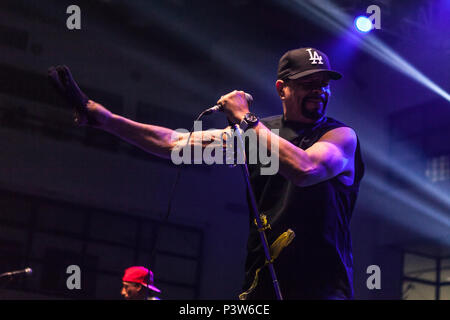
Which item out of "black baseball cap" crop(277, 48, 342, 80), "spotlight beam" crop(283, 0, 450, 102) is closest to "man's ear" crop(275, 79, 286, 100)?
"black baseball cap" crop(277, 48, 342, 80)

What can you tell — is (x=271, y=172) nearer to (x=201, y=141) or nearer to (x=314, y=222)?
(x=314, y=222)

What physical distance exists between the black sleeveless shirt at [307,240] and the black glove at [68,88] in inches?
33.3

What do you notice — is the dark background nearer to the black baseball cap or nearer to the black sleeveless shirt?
the black baseball cap

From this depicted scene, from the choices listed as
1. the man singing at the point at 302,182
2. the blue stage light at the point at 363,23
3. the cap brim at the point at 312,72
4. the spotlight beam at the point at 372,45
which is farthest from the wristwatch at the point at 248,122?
the spotlight beam at the point at 372,45

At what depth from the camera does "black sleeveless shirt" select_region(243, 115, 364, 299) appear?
2.38 metres

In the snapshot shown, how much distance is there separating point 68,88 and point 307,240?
1.16m

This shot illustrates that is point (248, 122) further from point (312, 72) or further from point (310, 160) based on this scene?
point (312, 72)

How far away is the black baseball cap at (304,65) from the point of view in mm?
2705

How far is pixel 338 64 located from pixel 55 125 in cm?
706

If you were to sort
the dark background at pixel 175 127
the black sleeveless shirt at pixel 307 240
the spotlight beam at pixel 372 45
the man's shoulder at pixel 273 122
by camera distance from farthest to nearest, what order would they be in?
the dark background at pixel 175 127 → the spotlight beam at pixel 372 45 → the man's shoulder at pixel 273 122 → the black sleeveless shirt at pixel 307 240

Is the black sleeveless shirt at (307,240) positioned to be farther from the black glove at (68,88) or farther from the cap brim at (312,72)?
the black glove at (68,88)
